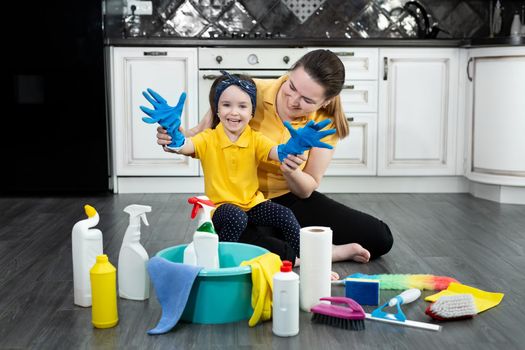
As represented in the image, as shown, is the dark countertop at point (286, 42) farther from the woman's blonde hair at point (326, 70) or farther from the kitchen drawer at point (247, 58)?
the woman's blonde hair at point (326, 70)

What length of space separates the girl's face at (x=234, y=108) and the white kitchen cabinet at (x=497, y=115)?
7.19 feet

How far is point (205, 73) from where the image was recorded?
13.9ft

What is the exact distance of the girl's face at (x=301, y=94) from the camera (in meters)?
2.30

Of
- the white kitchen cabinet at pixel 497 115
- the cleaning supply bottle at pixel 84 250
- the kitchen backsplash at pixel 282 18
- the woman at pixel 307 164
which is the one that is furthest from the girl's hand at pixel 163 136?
the kitchen backsplash at pixel 282 18

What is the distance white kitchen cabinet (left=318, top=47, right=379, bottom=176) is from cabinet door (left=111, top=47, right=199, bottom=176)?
2.86 feet

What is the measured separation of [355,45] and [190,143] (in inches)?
86.5

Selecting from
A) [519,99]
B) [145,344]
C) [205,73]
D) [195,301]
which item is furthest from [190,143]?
[519,99]

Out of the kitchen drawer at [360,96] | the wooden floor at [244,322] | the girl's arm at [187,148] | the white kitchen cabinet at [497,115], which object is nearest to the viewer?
the wooden floor at [244,322]

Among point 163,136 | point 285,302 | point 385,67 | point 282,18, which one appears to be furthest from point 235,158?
point 282,18

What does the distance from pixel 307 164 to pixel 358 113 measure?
180 cm

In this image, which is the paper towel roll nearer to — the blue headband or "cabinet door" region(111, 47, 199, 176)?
the blue headband

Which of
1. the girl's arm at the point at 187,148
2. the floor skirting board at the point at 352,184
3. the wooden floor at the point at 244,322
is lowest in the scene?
the wooden floor at the point at 244,322

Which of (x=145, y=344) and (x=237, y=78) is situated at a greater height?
(x=237, y=78)

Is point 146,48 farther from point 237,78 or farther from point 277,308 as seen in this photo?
point 277,308
